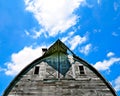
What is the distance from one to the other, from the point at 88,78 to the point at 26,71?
4.20 metres

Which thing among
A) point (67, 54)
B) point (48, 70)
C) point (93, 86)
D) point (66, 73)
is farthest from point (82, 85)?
point (67, 54)

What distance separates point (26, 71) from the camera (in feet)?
50.7

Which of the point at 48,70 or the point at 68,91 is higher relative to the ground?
the point at 48,70

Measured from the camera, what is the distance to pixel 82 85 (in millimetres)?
14094

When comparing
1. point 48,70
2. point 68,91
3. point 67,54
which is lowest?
point 68,91

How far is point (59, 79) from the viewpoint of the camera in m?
14.5

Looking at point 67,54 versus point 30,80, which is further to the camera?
point 67,54

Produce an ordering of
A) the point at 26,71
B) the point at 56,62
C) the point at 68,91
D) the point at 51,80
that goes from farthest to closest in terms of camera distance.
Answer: the point at 56,62 < the point at 26,71 < the point at 51,80 < the point at 68,91

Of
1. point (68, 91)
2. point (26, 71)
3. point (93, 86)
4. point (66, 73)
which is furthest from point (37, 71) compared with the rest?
point (93, 86)

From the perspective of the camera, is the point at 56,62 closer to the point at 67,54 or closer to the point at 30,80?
the point at 67,54

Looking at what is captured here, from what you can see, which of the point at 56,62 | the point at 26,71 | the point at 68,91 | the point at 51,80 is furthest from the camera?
the point at 56,62

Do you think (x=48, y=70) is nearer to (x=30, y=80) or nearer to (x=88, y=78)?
(x=30, y=80)

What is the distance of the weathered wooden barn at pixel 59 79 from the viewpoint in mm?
13531

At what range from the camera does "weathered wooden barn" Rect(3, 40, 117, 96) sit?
13531 mm
